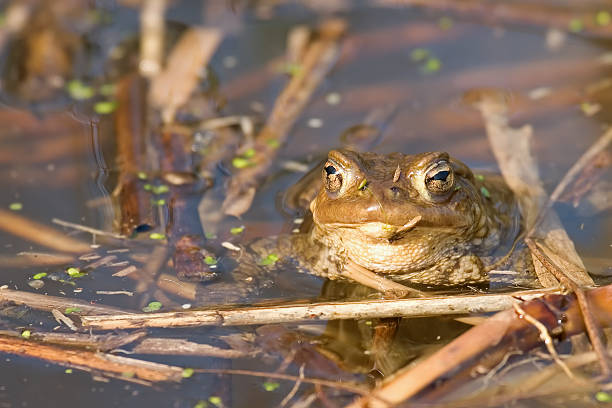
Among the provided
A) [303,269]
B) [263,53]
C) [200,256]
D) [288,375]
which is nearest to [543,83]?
[263,53]

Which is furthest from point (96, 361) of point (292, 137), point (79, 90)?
point (79, 90)

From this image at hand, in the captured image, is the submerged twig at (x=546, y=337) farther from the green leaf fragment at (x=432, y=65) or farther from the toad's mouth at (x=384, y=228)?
the green leaf fragment at (x=432, y=65)

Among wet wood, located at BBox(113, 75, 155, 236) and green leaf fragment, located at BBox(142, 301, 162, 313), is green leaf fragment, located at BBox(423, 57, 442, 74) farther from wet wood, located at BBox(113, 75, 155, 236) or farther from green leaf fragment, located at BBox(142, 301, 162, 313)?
green leaf fragment, located at BBox(142, 301, 162, 313)

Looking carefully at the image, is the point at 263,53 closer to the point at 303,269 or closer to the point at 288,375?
the point at 303,269

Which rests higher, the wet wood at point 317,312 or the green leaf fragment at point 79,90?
the green leaf fragment at point 79,90

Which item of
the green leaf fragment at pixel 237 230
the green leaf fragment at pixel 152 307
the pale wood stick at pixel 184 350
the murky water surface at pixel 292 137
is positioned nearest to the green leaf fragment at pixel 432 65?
the murky water surface at pixel 292 137

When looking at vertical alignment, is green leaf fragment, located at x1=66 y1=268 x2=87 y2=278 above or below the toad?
below

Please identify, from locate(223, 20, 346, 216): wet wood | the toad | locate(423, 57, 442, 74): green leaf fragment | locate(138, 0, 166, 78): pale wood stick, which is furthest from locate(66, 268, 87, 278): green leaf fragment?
locate(423, 57, 442, 74): green leaf fragment
